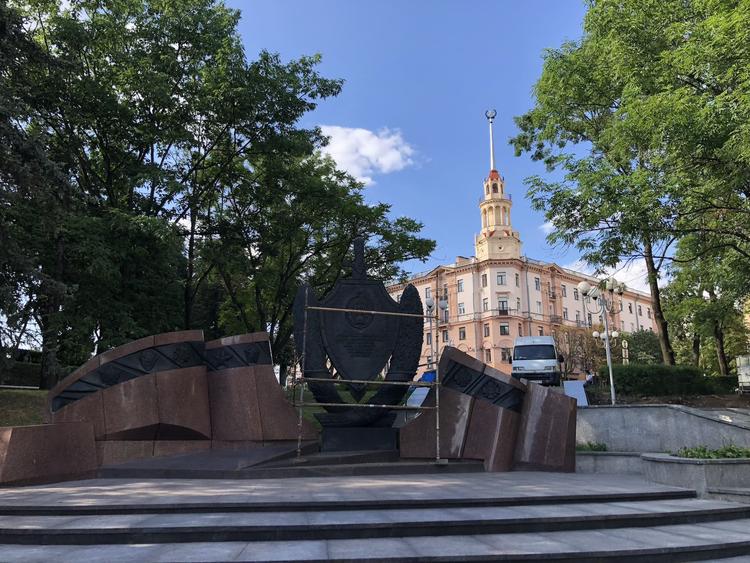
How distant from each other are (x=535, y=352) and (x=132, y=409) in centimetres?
1719

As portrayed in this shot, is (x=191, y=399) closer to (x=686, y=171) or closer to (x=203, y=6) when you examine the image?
(x=686, y=171)

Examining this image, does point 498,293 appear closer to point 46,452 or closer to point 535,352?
point 535,352

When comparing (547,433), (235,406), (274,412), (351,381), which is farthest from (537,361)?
(235,406)

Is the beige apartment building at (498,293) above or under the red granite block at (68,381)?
above

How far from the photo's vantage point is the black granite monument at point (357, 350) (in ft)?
34.8

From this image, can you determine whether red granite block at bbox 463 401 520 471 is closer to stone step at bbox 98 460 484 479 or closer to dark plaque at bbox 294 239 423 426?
stone step at bbox 98 460 484 479

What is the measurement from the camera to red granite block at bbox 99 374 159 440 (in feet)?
31.6

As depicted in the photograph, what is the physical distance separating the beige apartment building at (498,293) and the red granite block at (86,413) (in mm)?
55997

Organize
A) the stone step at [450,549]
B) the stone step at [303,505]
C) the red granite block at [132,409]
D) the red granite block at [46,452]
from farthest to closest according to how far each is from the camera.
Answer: the red granite block at [132,409], the red granite block at [46,452], the stone step at [303,505], the stone step at [450,549]

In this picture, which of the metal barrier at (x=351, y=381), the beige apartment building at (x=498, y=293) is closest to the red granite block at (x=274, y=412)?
the metal barrier at (x=351, y=381)

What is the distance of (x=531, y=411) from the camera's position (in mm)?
10375

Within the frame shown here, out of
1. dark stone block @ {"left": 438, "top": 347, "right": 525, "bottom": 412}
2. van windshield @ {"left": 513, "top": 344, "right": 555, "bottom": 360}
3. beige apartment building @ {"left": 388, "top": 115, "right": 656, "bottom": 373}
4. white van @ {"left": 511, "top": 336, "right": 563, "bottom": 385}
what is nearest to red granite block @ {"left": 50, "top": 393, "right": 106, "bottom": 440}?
dark stone block @ {"left": 438, "top": 347, "right": 525, "bottom": 412}

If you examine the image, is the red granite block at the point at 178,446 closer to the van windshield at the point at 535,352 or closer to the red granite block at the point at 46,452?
the red granite block at the point at 46,452

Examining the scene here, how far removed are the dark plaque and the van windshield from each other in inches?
503
